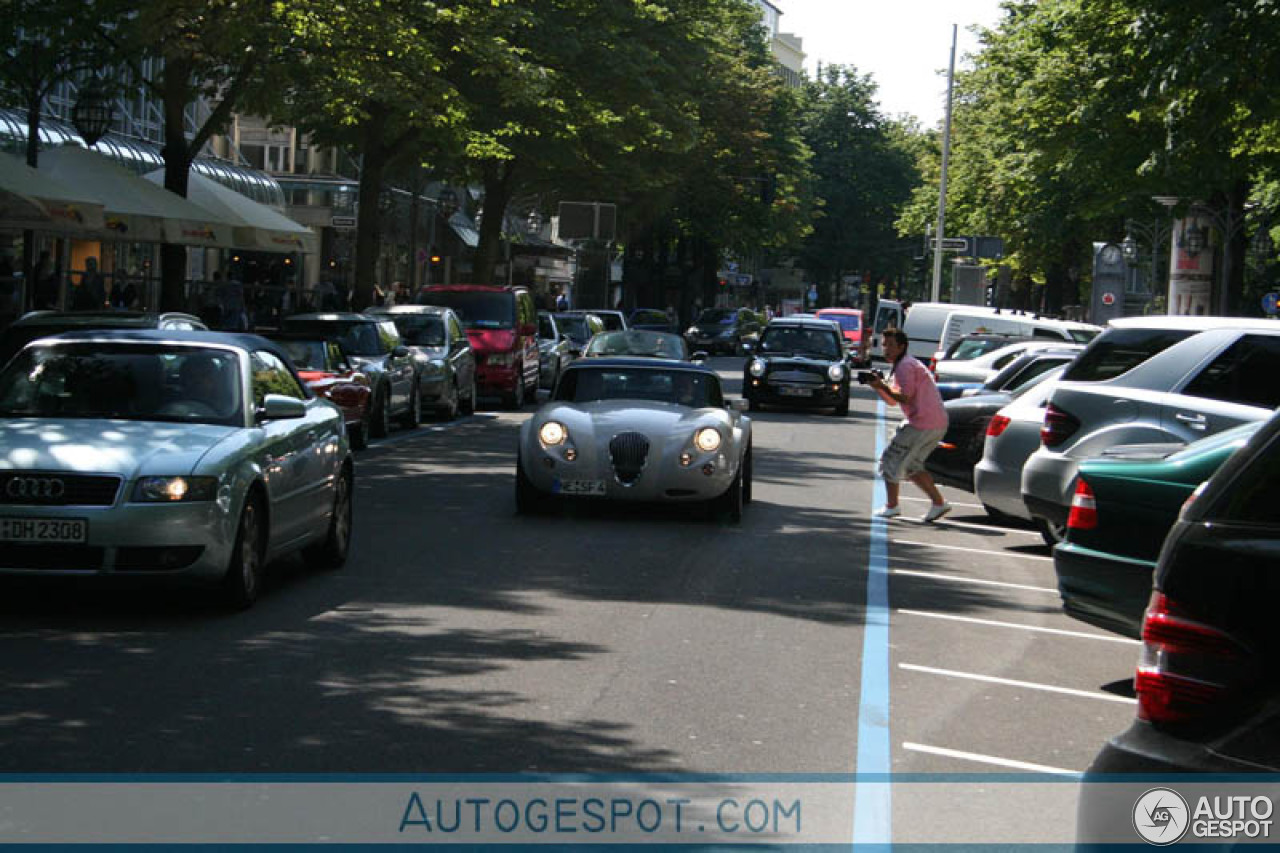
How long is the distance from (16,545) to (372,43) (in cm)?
1769

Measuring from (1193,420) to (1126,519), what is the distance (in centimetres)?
444

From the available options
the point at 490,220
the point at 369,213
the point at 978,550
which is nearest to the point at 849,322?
the point at 490,220

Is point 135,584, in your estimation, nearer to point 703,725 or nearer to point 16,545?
point 16,545

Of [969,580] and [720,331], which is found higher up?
[720,331]

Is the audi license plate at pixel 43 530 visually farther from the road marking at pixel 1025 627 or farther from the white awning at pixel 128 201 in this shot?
the white awning at pixel 128 201

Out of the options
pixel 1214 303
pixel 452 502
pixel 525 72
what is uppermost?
pixel 525 72

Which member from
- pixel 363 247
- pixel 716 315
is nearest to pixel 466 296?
pixel 363 247

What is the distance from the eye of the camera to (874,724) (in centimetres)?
789

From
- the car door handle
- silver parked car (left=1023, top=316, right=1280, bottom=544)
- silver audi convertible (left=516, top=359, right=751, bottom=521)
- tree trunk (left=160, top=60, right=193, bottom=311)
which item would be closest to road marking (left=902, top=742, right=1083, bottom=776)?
silver parked car (left=1023, top=316, right=1280, bottom=544)

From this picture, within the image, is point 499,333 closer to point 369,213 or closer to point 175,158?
point 369,213

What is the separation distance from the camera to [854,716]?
804 centimetres

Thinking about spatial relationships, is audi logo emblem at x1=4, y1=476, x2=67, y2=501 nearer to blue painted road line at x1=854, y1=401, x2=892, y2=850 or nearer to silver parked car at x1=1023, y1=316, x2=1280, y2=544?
blue painted road line at x1=854, y1=401, x2=892, y2=850

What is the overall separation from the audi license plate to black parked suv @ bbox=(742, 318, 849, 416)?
26.9 m

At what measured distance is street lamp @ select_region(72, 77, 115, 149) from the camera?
1125 inches
